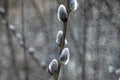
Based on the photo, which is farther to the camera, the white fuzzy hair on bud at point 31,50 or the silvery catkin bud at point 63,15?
the white fuzzy hair on bud at point 31,50

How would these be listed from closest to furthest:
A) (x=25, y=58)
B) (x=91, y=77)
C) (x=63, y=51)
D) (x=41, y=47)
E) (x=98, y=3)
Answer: (x=63, y=51) < (x=91, y=77) < (x=98, y=3) < (x=41, y=47) < (x=25, y=58)

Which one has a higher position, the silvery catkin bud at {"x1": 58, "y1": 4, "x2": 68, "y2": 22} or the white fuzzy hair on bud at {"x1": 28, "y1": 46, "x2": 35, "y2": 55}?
the silvery catkin bud at {"x1": 58, "y1": 4, "x2": 68, "y2": 22}

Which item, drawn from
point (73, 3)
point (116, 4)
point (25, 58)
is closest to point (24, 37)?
point (25, 58)

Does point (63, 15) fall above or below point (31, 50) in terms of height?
above

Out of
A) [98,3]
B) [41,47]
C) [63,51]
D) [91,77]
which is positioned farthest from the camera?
[41,47]

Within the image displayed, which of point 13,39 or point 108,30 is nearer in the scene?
point 108,30

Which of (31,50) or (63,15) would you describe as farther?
(31,50)

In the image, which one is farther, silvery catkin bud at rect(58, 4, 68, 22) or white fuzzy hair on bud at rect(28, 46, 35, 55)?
white fuzzy hair on bud at rect(28, 46, 35, 55)

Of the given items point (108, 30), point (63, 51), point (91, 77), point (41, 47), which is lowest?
point (41, 47)

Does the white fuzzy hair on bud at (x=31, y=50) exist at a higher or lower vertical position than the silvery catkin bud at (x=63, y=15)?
lower

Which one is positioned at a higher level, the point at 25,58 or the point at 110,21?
the point at 110,21

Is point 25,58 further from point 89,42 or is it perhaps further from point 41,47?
point 89,42
